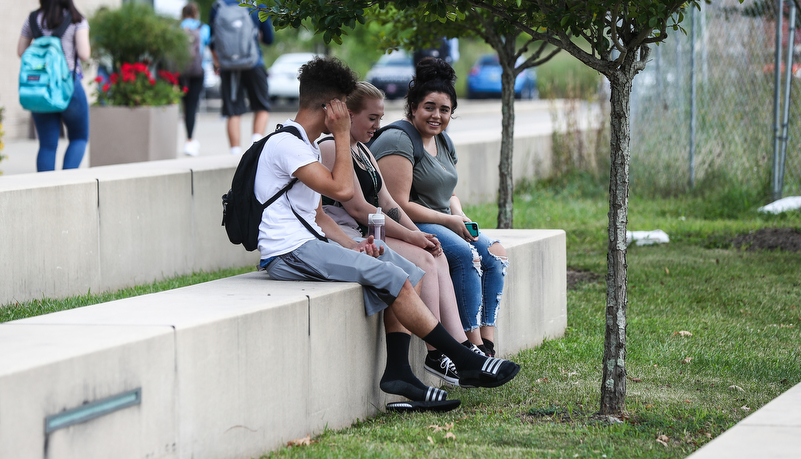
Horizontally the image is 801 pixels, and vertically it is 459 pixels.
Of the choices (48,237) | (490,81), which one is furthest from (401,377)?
(490,81)

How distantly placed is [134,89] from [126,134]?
48 centimetres

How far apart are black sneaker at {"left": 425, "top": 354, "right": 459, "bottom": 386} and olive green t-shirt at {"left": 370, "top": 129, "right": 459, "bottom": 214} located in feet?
3.25

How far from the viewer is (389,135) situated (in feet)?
17.2

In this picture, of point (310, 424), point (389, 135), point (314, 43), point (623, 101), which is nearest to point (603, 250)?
point (389, 135)

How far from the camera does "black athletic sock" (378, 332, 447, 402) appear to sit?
14.7ft

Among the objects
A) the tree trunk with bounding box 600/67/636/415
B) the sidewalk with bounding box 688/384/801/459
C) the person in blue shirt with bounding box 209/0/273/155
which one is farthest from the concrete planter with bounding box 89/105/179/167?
the sidewalk with bounding box 688/384/801/459

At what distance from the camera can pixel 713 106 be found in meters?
12.0

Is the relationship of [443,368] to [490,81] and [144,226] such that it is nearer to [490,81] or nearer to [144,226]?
[144,226]

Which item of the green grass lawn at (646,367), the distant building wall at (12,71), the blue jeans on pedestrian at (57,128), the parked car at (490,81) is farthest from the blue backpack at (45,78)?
the parked car at (490,81)

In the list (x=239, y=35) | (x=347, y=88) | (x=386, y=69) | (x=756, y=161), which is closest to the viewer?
(x=347, y=88)

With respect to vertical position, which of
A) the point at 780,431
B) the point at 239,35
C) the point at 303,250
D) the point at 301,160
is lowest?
the point at 780,431

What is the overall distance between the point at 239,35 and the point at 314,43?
22.1 metres

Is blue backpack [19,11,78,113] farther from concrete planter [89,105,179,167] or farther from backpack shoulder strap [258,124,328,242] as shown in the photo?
backpack shoulder strap [258,124,328,242]

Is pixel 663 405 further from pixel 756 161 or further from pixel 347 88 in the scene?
pixel 756 161
